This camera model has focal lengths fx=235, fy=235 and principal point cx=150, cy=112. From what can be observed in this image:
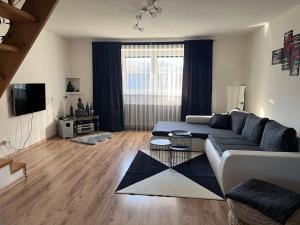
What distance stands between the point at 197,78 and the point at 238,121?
190 cm

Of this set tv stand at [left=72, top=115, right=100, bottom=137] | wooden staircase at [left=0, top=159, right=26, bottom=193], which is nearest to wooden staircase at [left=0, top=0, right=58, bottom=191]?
wooden staircase at [left=0, top=159, right=26, bottom=193]

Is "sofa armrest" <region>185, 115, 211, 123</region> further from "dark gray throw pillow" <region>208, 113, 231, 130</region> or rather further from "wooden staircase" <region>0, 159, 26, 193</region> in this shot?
"wooden staircase" <region>0, 159, 26, 193</region>

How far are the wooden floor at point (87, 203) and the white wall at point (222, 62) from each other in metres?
3.24

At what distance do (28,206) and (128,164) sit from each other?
1598 millimetres

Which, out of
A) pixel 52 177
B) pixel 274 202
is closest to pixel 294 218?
pixel 274 202

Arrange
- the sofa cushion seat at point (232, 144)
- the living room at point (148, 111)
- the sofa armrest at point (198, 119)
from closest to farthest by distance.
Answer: the living room at point (148, 111), the sofa cushion seat at point (232, 144), the sofa armrest at point (198, 119)

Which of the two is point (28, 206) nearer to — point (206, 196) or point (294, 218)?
point (206, 196)

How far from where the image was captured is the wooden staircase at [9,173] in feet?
9.47

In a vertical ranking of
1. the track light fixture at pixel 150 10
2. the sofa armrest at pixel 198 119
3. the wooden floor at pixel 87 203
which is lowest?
the wooden floor at pixel 87 203

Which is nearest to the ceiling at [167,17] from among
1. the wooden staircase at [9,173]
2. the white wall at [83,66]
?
the white wall at [83,66]

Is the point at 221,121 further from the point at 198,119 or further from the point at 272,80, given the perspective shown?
the point at 272,80

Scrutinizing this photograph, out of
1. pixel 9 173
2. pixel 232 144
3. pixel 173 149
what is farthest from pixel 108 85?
pixel 232 144

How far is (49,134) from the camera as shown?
5.48 metres

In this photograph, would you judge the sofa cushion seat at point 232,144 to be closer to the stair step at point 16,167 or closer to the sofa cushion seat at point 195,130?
the sofa cushion seat at point 195,130
